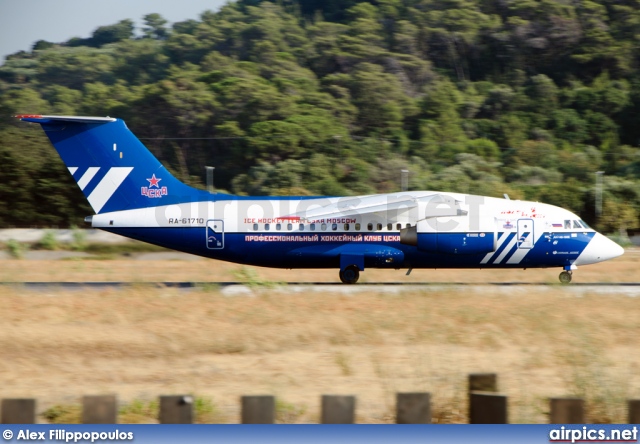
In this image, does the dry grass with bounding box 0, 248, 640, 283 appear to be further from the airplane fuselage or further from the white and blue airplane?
the white and blue airplane

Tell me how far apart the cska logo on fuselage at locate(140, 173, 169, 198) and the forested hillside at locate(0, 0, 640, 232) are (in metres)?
25.0

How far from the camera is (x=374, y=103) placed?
72500 mm

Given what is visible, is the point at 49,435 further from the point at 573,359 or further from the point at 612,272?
the point at 612,272

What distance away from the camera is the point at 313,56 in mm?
84625

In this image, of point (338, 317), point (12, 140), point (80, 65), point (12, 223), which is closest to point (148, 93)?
point (12, 140)

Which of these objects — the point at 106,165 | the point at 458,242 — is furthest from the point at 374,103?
the point at 106,165

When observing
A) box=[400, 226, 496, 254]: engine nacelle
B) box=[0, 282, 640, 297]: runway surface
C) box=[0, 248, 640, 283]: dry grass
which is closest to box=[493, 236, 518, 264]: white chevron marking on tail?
box=[400, 226, 496, 254]: engine nacelle

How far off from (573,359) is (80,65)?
313ft

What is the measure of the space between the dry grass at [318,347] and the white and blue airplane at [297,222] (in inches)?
145

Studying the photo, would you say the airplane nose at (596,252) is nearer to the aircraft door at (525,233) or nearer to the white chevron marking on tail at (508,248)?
the aircraft door at (525,233)

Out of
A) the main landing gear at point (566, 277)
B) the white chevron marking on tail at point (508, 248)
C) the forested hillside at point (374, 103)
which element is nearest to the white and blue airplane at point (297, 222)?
the white chevron marking on tail at point (508, 248)

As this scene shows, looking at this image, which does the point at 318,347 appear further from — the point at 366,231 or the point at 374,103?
the point at 374,103

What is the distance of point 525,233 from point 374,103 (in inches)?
1952

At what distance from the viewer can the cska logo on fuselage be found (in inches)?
956
